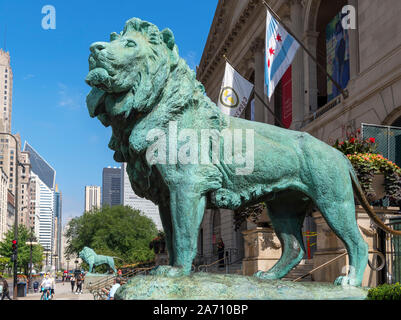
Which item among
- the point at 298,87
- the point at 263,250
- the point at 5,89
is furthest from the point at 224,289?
the point at 5,89

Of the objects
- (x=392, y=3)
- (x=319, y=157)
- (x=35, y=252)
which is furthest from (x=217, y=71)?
(x=35, y=252)

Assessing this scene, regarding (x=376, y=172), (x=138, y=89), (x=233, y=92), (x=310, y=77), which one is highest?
(x=310, y=77)

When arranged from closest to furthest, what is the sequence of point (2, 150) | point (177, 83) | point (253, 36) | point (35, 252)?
point (177, 83) → point (253, 36) → point (35, 252) → point (2, 150)

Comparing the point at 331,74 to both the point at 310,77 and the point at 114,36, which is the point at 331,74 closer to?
the point at 310,77

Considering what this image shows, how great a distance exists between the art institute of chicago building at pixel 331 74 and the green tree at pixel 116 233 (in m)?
26.4

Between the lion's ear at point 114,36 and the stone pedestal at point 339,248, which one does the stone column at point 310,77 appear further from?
the lion's ear at point 114,36

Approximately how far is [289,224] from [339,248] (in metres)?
4.64

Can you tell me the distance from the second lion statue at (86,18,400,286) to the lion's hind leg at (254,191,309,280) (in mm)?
199

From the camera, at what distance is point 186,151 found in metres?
4.23

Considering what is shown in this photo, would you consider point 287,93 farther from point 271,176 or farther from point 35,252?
point 35,252

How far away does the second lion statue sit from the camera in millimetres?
4121

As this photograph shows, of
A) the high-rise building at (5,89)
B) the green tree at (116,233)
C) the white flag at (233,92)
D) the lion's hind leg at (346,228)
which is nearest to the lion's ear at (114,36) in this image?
the lion's hind leg at (346,228)

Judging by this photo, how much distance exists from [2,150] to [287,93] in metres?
131
